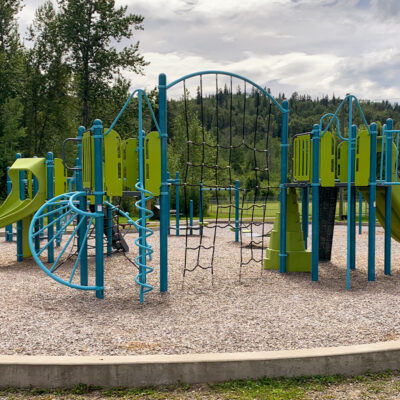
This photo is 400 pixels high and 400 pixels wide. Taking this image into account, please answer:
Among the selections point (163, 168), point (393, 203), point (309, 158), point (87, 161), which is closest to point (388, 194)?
point (393, 203)

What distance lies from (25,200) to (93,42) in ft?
71.6

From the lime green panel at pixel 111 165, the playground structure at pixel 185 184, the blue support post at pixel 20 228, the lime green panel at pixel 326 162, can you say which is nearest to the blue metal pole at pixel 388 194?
the playground structure at pixel 185 184

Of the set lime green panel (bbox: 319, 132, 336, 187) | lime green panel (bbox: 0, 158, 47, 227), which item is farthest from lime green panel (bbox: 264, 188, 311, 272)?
lime green panel (bbox: 0, 158, 47, 227)

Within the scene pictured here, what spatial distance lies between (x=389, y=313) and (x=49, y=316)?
390 cm

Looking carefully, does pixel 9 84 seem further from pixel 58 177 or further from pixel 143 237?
pixel 143 237

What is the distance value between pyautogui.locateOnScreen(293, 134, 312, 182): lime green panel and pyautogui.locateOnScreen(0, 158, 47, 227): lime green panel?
15.8 ft

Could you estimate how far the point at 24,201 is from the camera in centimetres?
889

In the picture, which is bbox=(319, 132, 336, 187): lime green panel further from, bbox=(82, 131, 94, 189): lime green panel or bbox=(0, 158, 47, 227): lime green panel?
bbox=(0, 158, 47, 227): lime green panel

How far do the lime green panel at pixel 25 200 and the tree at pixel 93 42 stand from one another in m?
19.1

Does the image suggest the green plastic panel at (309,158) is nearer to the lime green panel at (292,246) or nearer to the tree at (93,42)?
the lime green panel at (292,246)

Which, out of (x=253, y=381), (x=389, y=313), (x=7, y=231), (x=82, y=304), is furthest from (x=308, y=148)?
(x=7, y=231)

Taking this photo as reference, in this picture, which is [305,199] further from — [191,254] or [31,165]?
[31,165]

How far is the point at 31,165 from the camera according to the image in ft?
28.5

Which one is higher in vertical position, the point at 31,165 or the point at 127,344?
the point at 31,165
